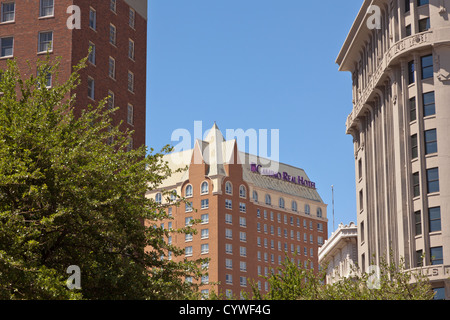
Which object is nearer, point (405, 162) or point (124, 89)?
point (405, 162)

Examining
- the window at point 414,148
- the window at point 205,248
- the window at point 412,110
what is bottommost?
the window at point 414,148

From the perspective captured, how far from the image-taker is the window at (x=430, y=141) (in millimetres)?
66469

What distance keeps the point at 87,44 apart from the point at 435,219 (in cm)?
3773

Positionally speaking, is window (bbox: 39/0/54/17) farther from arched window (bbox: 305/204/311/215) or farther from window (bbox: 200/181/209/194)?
arched window (bbox: 305/204/311/215)

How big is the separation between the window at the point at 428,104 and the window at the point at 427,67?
1.73 m

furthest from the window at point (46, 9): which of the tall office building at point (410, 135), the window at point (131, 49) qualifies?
the tall office building at point (410, 135)

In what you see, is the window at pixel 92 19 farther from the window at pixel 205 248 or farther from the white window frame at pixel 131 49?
the window at pixel 205 248

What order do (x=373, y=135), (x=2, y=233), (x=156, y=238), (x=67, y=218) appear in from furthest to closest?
(x=373, y=135)
(x=156, y=238)
(x=67, y=218)
(x=2, y=233)

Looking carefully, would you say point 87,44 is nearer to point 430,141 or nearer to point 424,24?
point 424,24

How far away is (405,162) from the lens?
68.2 m
